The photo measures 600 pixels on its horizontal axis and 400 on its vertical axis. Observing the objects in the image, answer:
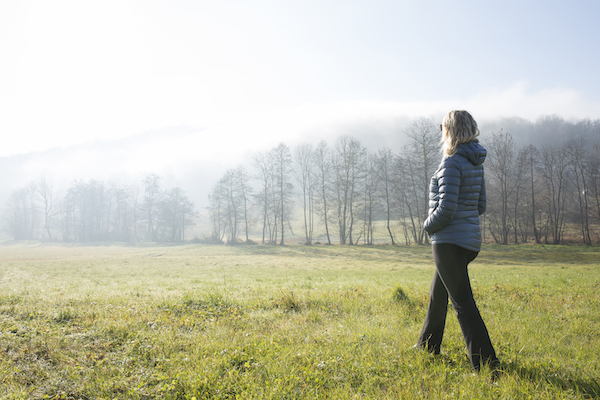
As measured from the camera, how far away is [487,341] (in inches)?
123

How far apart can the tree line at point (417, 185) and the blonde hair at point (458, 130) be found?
114 ft

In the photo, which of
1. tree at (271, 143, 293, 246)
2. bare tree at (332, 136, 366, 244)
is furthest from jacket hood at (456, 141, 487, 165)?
tree at (271, 143, 293, 246)

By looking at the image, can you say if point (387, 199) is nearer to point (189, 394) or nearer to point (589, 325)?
point (589, 325)

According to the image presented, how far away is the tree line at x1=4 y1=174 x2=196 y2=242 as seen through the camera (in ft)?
219

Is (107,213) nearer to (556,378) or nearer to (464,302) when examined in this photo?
(464,302)

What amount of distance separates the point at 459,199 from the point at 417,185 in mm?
39487

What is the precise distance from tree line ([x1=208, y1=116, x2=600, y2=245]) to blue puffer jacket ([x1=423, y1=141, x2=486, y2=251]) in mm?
34751

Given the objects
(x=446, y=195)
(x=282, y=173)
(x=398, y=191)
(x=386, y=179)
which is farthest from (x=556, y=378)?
(x=282, y=173)

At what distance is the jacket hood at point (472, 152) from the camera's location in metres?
3.27

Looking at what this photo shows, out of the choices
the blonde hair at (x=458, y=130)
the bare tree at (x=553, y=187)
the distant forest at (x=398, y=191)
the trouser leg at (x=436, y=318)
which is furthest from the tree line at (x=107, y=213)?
the blonde hair at (x=458, y=130)

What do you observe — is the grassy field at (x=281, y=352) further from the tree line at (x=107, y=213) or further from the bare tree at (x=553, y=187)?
the tree line at (x=107, y=213)

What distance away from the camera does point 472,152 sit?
327 cm

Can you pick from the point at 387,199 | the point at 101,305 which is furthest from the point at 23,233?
the point at 101,305

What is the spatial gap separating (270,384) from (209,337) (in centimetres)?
159
